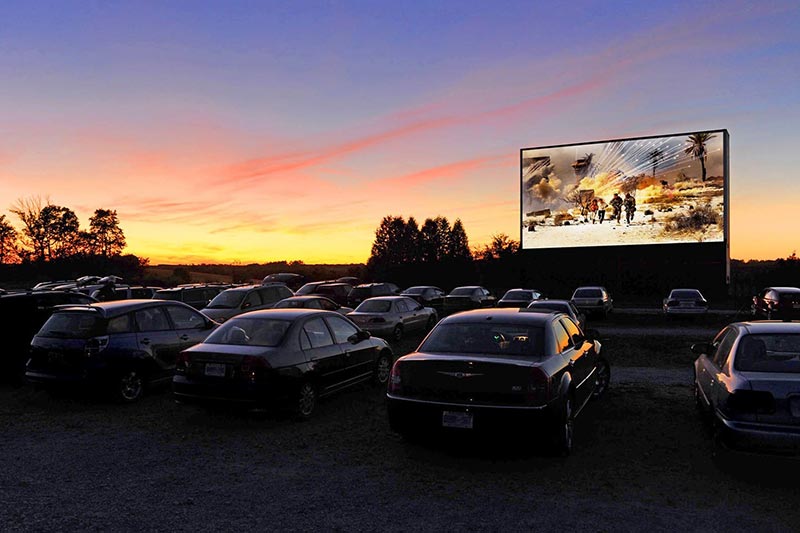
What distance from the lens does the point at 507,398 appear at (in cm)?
595

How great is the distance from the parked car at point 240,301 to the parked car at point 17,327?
5.35 metres

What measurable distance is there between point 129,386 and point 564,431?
6904 mm

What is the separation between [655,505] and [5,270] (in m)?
85.2

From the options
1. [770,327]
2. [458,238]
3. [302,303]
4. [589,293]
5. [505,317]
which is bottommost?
[589,293]

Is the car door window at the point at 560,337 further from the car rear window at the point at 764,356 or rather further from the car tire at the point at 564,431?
the car rear window at the point at 764,356

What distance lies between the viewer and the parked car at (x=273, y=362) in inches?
303

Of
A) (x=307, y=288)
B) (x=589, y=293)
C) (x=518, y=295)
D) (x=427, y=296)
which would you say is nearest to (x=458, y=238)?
(x=427, y=296)

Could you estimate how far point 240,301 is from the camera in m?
17.4

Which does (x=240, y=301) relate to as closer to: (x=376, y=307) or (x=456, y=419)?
(x=376, y=307)

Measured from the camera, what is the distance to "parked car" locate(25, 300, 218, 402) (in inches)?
352

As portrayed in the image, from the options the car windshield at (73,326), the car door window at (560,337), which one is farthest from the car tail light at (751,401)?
the car windshield at (73,326)

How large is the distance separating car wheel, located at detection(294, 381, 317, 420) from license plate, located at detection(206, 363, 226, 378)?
107 centimetres

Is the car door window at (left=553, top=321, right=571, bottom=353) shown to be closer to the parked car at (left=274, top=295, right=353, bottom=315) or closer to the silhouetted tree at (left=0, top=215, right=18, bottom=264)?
the parked car at (left=274, top=295, right=353, bottom=315)

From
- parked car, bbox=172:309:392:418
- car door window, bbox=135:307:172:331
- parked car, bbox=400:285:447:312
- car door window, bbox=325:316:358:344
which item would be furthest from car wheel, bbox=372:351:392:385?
parked car, bbox=400:285:447:312
